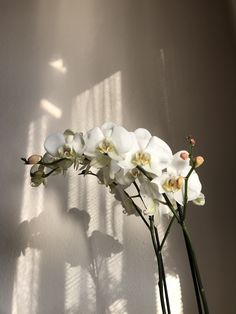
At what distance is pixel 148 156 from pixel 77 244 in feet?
1.40

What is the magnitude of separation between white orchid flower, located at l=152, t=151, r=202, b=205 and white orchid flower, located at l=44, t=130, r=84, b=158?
0.17m

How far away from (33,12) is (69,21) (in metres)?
0.13

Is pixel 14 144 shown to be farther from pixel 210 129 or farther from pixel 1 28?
pixel 210 129

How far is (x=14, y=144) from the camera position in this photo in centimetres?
111

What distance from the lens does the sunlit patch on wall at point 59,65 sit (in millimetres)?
1217

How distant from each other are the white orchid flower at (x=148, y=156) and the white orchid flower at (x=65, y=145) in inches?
3.9

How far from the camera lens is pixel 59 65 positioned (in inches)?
48.1

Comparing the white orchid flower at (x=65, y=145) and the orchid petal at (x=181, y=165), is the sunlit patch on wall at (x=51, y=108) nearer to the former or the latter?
the white orchid flower at (x=65, y=145)

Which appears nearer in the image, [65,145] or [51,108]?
[65,145]

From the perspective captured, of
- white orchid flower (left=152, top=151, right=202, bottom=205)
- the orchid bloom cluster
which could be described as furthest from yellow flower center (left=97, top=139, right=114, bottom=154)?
white orchid flower (left=152, top=151, right=202, bottom=205)

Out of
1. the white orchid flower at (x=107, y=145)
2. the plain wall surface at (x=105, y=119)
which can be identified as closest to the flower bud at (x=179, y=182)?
the white orchid flower at (x=107, y=145)

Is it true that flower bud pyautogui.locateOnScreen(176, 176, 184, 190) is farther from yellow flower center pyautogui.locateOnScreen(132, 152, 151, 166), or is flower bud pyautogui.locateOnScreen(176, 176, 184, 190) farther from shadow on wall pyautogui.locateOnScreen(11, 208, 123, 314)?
shadow on wall pyautogui.locateOnScreen(11, 208, 123, 314)

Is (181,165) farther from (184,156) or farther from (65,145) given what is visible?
(65,145)

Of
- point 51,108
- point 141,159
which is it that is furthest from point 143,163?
point 51,108
